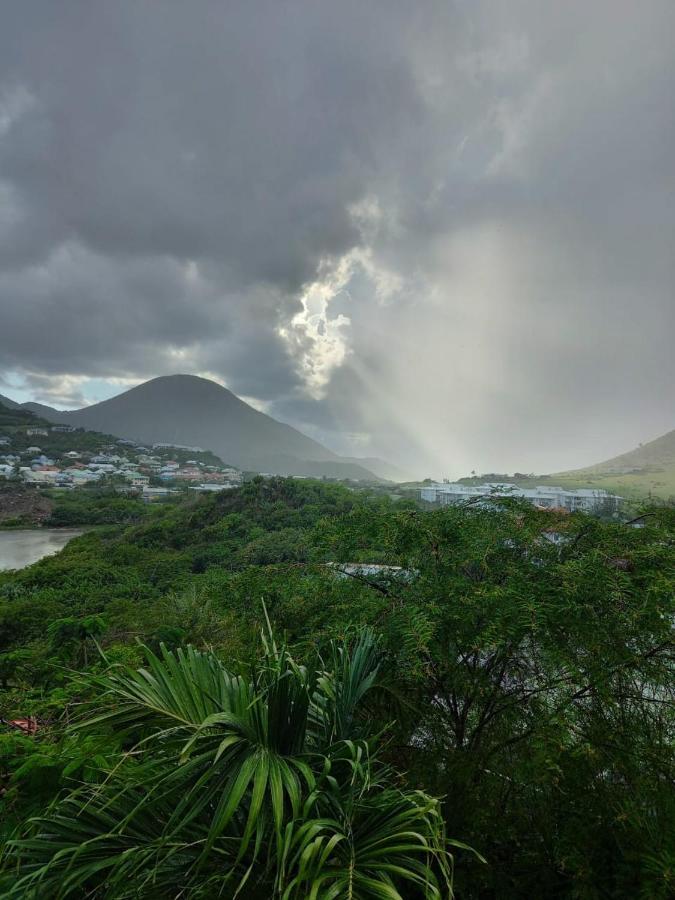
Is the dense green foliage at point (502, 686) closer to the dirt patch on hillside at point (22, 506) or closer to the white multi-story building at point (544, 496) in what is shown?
the white multi-story building at point (544, 496)

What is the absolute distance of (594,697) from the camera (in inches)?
97.0

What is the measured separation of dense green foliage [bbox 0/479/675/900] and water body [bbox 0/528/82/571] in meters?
32.9

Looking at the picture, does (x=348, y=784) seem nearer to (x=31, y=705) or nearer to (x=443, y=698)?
(x=443, y=698)

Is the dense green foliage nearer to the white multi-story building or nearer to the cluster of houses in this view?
the white multi-story building

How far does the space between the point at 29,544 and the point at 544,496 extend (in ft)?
160

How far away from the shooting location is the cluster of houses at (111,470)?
66000 mm

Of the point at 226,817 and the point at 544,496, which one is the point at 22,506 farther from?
the point at 226,817

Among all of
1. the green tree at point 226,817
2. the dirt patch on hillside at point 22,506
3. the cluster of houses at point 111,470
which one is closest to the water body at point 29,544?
the dirt patch on hillside at point 22,506

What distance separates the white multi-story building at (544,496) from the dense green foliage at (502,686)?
275mm

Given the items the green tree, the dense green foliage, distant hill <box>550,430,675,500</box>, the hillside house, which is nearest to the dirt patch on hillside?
the hillside house

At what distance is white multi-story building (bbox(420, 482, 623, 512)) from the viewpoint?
4215 millimetres

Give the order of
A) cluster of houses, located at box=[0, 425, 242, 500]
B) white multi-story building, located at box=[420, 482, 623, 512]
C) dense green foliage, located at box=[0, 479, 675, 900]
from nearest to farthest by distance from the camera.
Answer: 1. dense green foliage, located at box=[0, 479, 675, 900]
2. white multi-story building, located at box=[420, 482, 623, 512]
3. cluster of houses, located at box=[0, 425, 242, 500]

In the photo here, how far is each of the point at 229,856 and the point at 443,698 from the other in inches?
69.5

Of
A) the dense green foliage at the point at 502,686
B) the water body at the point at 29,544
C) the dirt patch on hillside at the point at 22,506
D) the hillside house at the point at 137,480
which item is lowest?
the water body at the point at 29,544
